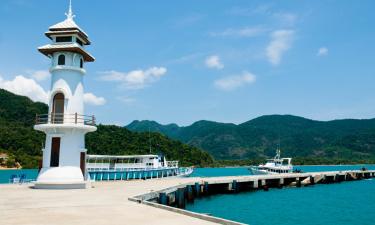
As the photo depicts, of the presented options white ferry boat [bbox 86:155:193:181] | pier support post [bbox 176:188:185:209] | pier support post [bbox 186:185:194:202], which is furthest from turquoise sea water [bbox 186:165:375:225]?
white ferry boat [bbox 86:155:193:181]

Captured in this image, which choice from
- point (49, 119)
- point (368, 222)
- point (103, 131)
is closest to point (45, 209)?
point (49, 119)

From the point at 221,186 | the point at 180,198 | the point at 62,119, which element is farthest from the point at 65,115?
the point at 221,186

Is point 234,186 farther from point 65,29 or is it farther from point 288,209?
point 65,29

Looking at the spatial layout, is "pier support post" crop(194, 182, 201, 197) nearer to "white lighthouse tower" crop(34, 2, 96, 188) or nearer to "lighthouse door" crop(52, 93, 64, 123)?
"white lighthouse tower" crop(34, 2, 96, 188)

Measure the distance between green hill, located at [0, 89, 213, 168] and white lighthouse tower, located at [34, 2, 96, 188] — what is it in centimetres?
9381

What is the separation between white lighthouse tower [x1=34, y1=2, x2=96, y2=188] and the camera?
2859 cm

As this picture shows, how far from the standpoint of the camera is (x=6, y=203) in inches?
731

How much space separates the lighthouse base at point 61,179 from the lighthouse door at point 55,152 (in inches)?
19.4

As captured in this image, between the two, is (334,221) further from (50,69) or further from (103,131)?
(103,131)

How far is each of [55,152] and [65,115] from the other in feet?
9.91

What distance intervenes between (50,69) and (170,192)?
1405 cm

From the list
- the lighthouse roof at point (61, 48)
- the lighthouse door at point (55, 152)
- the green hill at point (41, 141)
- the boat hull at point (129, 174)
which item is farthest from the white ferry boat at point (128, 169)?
the green hill at point (41, 141)

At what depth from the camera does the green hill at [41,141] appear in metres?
126

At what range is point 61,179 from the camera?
28.1 meters
